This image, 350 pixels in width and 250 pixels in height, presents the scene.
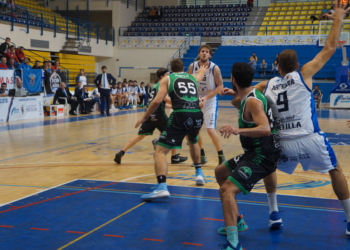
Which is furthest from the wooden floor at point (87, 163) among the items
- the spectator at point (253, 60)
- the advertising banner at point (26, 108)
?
the spectator at point (253, 60)

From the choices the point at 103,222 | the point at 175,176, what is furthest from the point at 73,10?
the point at 103,222

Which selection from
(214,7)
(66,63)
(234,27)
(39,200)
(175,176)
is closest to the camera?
(39,200)

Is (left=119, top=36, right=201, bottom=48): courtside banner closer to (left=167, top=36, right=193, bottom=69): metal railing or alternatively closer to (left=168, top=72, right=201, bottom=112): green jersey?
(left=167, top=36, right=193, bottom=69): metal railing

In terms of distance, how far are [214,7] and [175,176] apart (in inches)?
1138

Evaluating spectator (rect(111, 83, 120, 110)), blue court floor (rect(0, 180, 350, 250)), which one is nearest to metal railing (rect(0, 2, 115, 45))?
spectator (rect(111, 83, 120, 110))

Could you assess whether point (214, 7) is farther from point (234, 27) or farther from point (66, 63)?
point (66, 63)

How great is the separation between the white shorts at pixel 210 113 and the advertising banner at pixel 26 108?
9.67m

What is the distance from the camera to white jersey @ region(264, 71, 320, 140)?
12.8ft

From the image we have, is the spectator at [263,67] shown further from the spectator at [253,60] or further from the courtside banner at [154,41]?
the courtside banner at [154,41]

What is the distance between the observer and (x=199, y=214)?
465cm

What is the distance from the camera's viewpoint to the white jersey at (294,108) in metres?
3.90

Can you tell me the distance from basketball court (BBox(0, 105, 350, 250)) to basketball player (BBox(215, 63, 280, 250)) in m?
0.45

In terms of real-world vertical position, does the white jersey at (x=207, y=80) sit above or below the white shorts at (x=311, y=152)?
above

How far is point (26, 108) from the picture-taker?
52.4ft
